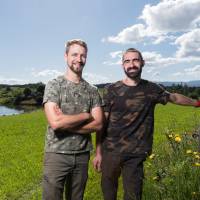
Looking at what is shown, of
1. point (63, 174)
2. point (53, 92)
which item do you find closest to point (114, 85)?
point (53, 92)

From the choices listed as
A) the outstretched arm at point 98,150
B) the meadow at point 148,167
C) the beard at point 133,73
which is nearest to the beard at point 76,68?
the beard at point 133,73

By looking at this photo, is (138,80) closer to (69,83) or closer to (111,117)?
(111,117)

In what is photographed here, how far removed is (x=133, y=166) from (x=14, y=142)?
14888mm

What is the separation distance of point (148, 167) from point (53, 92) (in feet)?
7.32

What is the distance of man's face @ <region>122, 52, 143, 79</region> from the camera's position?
6078mm

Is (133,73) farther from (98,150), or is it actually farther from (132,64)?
(98,150)

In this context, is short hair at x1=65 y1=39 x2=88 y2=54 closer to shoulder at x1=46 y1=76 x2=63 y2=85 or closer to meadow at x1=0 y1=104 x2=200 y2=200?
shoulder at x1=46 y1=76 x2=63 y2=85

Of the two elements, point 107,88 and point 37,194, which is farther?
point 37,194

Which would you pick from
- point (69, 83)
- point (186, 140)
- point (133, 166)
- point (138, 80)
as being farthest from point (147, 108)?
point (186, 140)

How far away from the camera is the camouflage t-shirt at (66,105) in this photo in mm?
5598

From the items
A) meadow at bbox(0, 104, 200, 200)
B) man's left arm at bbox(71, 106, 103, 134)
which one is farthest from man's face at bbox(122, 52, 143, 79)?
meadow at bbox(0, 104, 200, 200)

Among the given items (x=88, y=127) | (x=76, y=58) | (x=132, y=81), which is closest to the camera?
(x=76, y=58)

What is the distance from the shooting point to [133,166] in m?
6.19

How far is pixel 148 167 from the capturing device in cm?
702
